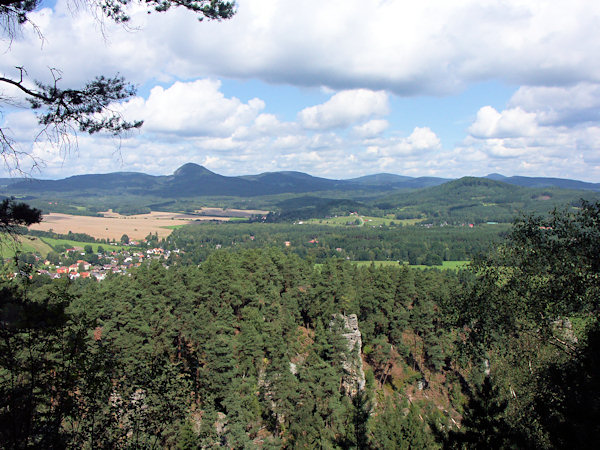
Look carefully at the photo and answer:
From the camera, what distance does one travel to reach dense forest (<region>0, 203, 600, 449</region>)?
6.58 metres

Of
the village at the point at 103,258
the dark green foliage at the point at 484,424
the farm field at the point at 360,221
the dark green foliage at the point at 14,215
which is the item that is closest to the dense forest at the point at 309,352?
the dark green foliage at the point at 484,424

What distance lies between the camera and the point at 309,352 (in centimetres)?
2467

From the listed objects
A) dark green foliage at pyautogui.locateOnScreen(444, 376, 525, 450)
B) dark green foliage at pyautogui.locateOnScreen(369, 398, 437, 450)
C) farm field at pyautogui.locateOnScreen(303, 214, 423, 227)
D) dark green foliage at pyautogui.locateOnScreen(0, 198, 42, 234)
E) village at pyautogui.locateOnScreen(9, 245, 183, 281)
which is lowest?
farm field at pyautogui.locateOnScreen(303, 214, 423, 227)

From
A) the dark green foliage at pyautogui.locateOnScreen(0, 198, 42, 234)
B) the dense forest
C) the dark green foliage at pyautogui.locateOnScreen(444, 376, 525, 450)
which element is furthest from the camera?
the dark green foliage at pyautogui.locateOnScreen(444, 376, 525, 450)

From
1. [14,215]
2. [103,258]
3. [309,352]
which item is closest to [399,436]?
[309,352]

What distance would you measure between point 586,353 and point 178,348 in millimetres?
18189

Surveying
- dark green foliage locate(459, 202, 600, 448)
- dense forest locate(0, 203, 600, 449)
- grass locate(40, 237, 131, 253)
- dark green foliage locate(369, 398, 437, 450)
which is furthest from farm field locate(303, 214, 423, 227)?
dark green foliage locate(459, 202, 600, 448)

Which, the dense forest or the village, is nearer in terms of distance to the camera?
the dense forest

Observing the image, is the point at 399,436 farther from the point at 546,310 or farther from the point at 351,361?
the point at 546,310

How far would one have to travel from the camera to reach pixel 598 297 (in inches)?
388

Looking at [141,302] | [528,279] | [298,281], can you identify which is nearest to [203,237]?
[298,281]

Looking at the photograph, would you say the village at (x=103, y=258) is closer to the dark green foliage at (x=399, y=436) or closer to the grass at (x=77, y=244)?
the grass at (x=77, y=244)

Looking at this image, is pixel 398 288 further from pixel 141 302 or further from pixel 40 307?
pixel 40 307

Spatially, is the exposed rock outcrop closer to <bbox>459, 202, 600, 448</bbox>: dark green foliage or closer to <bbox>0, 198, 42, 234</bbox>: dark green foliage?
<bbox>459, 202, 600, 448</bbox>: dark green foliage
